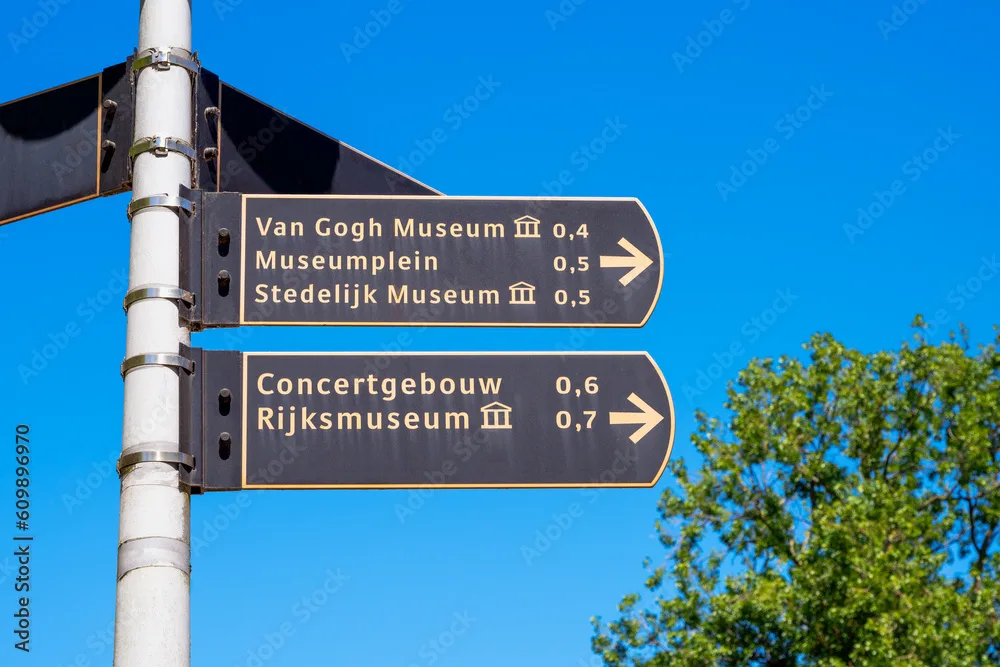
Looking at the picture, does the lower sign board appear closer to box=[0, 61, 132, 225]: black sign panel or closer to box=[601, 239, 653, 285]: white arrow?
box=[601, 239, 653, 285]: white arrow

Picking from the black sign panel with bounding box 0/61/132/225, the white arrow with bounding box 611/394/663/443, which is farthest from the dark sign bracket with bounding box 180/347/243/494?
the white arrow with bounding box 611/394/663/443

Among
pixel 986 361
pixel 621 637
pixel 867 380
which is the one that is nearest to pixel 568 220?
pixel 621 637

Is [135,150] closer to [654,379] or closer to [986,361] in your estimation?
[654,379]

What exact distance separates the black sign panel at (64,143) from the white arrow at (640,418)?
5.82 ft

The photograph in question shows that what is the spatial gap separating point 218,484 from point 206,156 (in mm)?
1105

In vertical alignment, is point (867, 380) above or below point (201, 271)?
above

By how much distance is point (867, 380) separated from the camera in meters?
22.5

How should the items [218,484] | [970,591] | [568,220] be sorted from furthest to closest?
[970,591]
[568,220]
[218,484]

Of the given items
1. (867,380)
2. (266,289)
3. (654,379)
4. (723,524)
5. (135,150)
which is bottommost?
(654,379)

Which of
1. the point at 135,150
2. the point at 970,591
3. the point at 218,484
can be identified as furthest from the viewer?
the point at 970,591

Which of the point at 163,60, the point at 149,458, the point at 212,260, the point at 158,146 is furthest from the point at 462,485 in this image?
the point at 163,60

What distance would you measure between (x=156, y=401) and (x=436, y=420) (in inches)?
32.6

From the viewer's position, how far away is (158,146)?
3.71 m

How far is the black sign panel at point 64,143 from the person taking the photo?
3971mm
